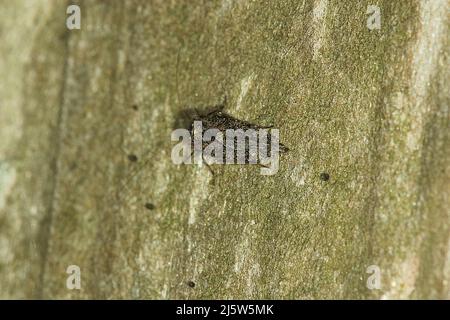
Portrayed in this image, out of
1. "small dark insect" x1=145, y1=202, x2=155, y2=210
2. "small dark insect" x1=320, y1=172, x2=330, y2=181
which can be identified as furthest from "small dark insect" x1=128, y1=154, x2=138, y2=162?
"small dark insect" x1=320, y1=172, x2=330, y2=181

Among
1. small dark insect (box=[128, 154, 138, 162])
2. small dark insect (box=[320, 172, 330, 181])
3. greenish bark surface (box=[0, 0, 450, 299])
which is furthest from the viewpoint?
small dark insect (box=[320, 172, 330, 181])

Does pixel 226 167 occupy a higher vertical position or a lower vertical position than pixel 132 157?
lower

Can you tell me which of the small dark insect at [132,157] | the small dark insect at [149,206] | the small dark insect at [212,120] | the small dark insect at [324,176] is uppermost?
the small dark insect at [212,120]

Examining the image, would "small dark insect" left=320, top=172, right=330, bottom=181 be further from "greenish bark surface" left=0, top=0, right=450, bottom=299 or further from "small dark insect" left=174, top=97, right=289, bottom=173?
"small dark insect" left=174, top=97, right=289, bottom=173

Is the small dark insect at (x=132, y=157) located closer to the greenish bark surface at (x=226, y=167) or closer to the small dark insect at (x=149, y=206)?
the greenish bark surface at (x=226, y=167)

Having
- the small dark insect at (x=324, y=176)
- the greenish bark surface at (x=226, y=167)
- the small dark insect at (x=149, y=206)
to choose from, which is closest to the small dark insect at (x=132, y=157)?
the greenish bark surface at (x=226, y=167)

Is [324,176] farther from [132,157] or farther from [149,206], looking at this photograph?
[132,157]

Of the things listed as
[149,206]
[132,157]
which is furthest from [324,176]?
[132,157]

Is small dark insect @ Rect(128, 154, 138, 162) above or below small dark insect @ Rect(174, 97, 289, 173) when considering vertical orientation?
below
